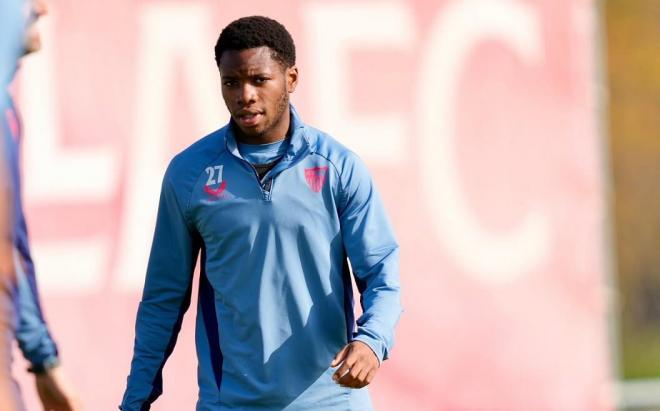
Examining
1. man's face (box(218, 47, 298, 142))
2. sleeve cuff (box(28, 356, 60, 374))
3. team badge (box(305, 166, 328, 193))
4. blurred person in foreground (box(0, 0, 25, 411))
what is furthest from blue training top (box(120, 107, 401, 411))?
blurred person in foreground (box(0, 0, 25, 411))

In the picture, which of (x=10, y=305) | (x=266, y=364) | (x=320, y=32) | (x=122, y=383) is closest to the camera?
(x=10, y=305)

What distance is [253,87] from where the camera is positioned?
4754 millimetres

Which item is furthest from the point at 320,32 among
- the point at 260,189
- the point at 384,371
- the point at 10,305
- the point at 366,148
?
the point at 10,305

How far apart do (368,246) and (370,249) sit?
0.05ft

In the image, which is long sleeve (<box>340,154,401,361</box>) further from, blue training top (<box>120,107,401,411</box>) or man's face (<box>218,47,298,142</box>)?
man's face (<box>218,47,298,142</box>)

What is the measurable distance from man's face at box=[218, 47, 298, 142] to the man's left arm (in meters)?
0.30

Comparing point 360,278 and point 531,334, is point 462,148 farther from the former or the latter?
point 360,278

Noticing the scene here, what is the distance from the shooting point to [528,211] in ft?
28.2

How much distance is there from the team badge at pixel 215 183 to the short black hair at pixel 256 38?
0.34 m

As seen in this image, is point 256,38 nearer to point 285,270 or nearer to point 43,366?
point 285,270

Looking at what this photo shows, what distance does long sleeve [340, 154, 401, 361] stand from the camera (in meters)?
4.75

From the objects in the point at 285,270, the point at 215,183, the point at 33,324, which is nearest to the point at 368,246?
the point at 285,270

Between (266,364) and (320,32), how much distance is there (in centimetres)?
344

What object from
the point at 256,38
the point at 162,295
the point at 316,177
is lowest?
the point at 162,295
